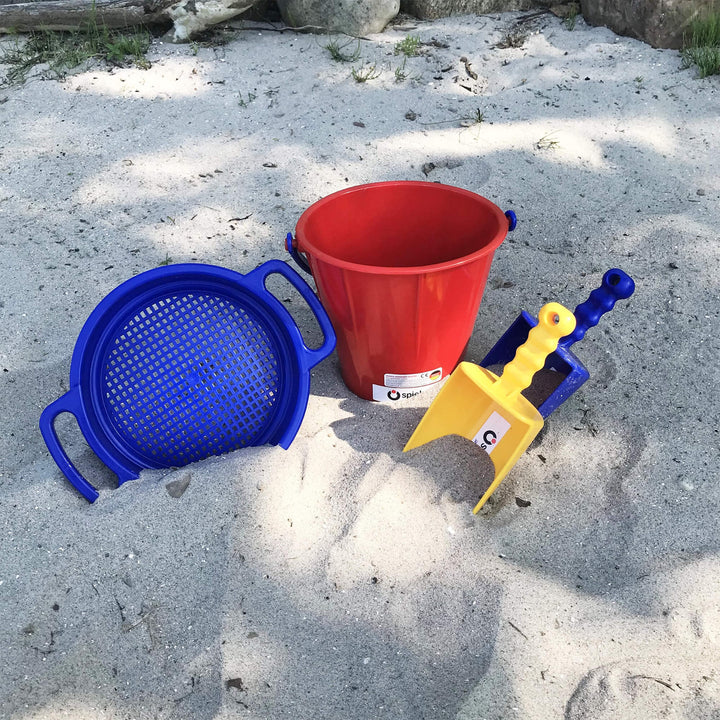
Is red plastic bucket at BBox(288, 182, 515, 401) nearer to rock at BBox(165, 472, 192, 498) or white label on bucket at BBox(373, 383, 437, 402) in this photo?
white label on bucket at BBox(373, 383, 437, 402)

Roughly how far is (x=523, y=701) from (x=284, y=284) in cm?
117

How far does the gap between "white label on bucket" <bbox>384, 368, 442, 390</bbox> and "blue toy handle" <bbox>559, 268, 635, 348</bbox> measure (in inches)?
11.1

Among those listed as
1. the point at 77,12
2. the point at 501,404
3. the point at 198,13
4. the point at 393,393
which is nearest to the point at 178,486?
the point at 393,393

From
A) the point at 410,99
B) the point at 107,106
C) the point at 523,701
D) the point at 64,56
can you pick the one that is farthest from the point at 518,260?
the point at 64,56

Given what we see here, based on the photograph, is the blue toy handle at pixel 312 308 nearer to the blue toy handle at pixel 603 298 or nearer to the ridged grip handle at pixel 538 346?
the ridged grip handle at pixel 538 346

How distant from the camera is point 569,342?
1.33 meters

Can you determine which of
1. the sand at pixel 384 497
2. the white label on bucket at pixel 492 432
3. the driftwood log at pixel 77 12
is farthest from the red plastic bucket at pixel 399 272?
the driftwood log at pixel 77 12

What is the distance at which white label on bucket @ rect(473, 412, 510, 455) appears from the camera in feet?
4.05

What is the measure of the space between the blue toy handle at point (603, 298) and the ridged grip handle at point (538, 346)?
112 millimetres

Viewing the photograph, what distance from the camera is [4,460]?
1.39 metres

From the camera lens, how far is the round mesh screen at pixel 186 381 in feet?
4.38

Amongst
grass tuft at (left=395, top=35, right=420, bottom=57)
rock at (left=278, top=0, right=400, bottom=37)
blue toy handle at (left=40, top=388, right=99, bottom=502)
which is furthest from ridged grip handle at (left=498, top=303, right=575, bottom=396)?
rock at (left=278, top=0, right=400, bottom=37)

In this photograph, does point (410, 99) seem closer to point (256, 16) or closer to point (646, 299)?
point (256, 16)

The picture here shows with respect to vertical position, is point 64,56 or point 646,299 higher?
point 64,56
